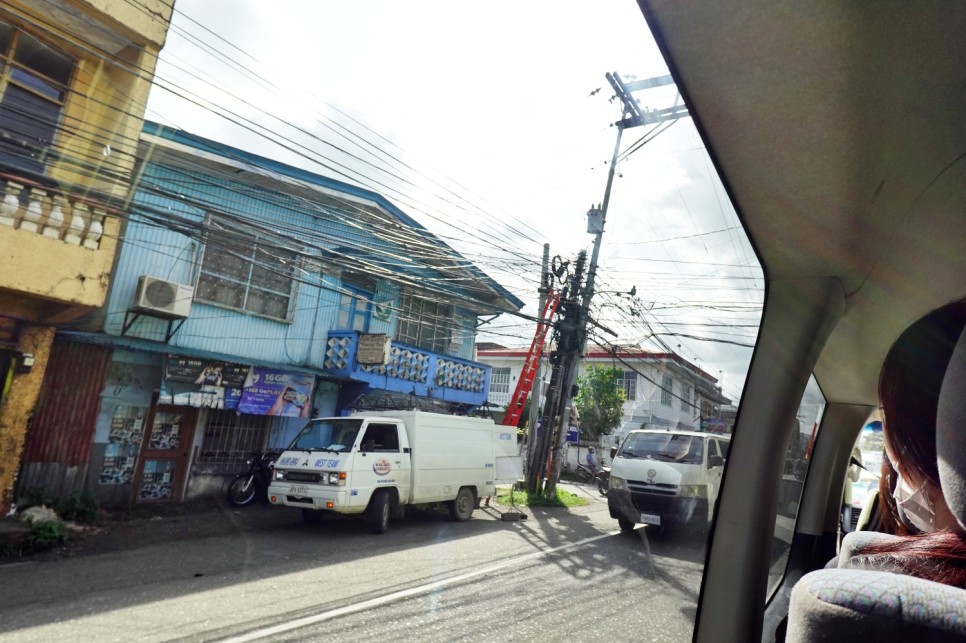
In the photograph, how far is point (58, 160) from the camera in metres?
6.82

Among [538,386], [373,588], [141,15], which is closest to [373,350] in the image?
[538,386]

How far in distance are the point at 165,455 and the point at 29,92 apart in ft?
21.8

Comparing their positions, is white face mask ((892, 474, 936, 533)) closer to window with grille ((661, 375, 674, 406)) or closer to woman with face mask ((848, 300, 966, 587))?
woman with face mask ((848, 300, 966, 587))

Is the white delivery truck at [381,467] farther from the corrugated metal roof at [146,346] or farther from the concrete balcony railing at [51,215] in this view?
the concrete balcony railing at [51,215]

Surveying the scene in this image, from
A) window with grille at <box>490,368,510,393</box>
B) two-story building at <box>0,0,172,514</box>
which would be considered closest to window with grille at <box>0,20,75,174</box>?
two-story building at <box>0,0,172,514</box>

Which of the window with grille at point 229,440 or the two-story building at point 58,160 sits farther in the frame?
the window with grille at point 229,440

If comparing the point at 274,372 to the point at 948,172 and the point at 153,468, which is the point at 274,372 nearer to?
the point at 153,468

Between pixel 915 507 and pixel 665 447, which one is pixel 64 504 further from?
pixel 915 507

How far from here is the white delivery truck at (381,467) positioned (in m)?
8.77

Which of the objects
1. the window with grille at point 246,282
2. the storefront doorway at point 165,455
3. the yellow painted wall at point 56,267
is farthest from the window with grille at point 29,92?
the storefront doorway at point 165,455

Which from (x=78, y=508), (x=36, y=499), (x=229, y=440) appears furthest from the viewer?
(x=229, y=440)

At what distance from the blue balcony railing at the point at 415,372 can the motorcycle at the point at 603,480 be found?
1066 centimetres

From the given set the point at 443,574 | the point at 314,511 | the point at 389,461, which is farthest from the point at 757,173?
the point at 314,511

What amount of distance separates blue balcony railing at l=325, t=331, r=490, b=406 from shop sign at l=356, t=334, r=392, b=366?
0.13 metres
